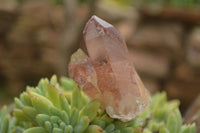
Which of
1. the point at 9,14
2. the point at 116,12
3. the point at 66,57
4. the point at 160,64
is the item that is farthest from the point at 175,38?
the point at 9,14

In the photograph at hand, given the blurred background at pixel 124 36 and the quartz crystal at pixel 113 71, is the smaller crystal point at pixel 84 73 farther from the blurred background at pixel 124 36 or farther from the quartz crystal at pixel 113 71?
the blurred background at pixel 124 36

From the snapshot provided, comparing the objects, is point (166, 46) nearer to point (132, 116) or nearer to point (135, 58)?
point (135, 58)

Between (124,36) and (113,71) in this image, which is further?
(124,36)

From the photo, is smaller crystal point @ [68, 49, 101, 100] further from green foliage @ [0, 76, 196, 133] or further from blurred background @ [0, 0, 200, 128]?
blurred background @ [0, 0, 200, 128]

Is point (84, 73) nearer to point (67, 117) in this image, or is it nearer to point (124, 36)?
point (67, 117)

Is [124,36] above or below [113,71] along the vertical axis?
above

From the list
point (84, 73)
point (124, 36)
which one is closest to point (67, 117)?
point (84, 73)

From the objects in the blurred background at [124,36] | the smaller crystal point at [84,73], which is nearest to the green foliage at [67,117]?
the smaller crystal point at [84,73]
